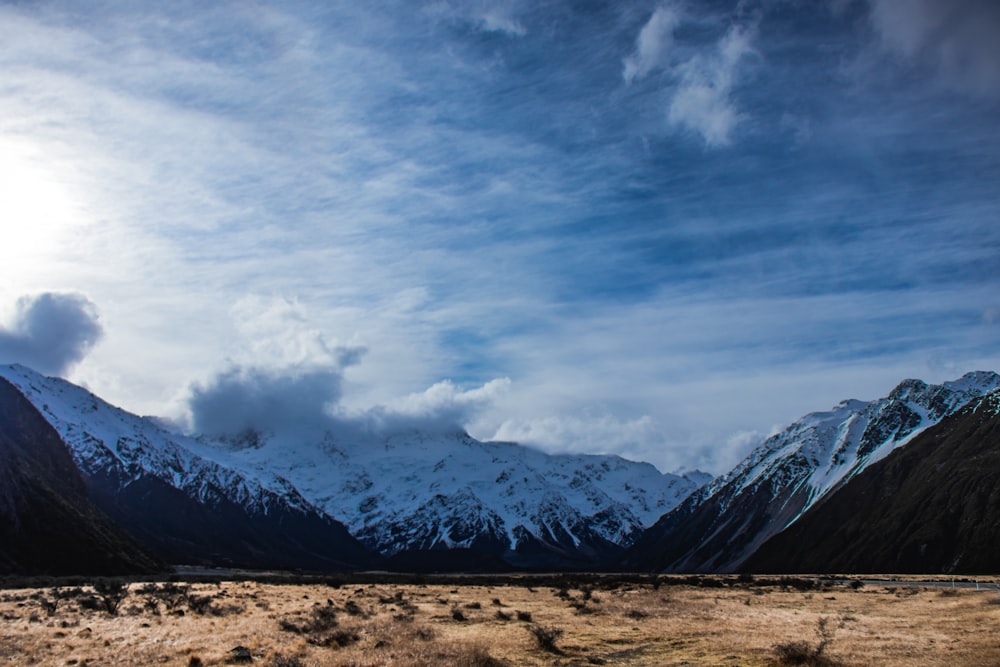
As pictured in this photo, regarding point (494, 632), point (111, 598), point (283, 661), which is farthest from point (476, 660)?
point (111, 598)

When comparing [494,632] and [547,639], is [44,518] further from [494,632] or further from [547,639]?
[547,639]

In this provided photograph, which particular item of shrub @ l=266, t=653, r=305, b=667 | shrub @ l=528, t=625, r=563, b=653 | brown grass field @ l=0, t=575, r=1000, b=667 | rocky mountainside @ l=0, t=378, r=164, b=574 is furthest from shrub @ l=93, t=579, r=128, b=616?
rocky mountainside @ l=0, t=378, r=164, b=574

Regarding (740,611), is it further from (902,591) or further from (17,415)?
(17,415)

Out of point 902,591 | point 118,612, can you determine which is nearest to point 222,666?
point 118,612

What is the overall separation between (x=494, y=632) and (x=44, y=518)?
144852 mm

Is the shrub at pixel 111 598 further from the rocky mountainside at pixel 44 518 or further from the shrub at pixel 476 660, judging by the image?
the rocky mountainside at pixel 44 518

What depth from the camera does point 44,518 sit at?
481 feet

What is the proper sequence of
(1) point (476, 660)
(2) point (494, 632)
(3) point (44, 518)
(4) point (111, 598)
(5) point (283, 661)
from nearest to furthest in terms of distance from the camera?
1. (5) point (283, 661)
2. (1) point (476, 660)
3. (2) point (494, 632)
4. (4) point (111, 598)
5. (3) point (44, 518)

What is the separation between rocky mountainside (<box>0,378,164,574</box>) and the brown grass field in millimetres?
92208

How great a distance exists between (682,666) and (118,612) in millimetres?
37314

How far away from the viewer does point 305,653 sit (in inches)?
1210

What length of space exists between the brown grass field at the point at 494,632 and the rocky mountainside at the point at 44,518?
303ft

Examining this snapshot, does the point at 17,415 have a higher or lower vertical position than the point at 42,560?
higher

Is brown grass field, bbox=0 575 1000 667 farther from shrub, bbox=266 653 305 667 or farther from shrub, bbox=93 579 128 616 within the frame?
shrub, bbox=93 579 128 616
